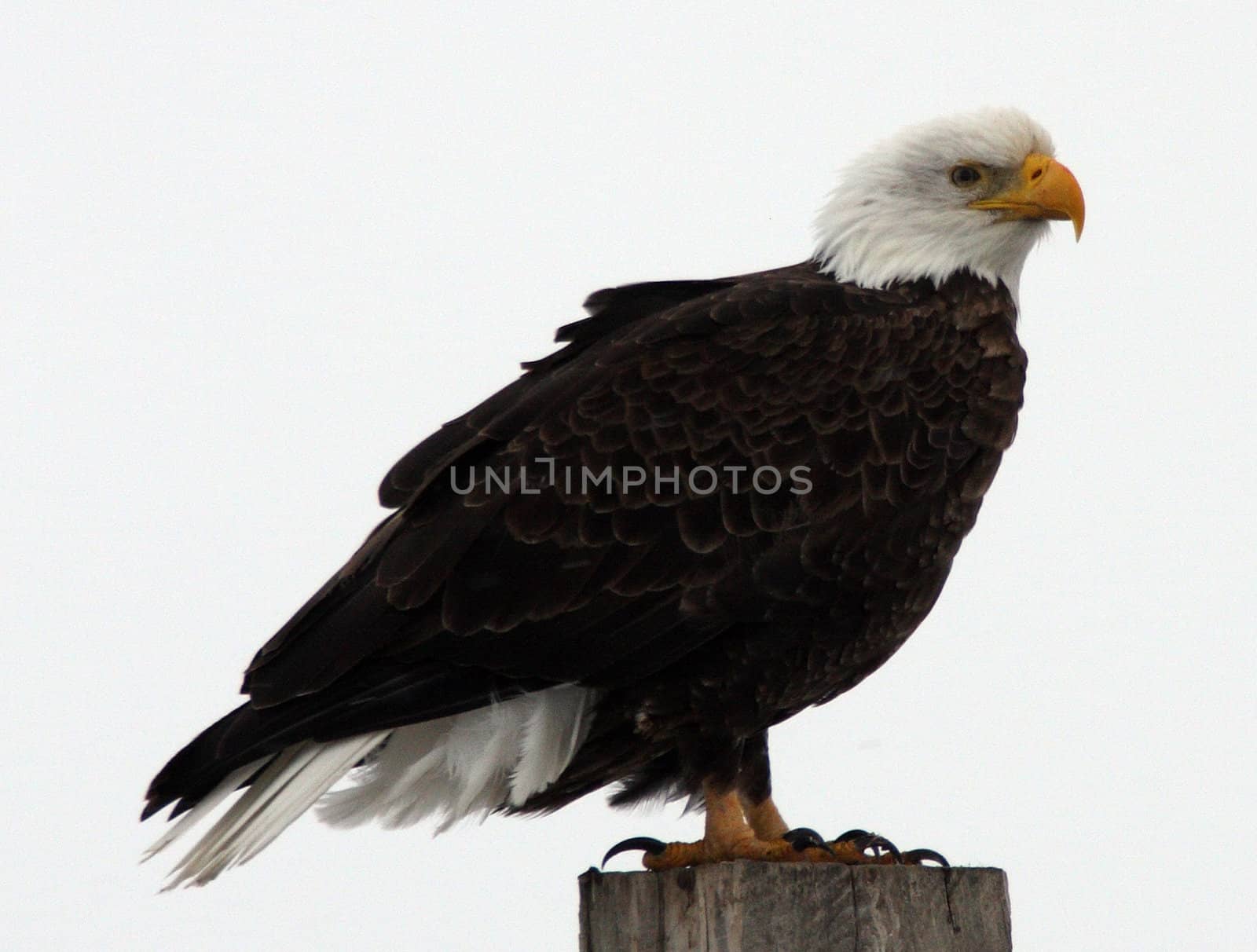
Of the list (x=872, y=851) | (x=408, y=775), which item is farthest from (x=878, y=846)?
(x=408, y=775)

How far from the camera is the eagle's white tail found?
4312 mm

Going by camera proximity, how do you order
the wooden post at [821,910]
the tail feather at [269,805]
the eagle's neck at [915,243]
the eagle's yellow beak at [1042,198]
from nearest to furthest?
the wooden post at [821,910] < the tail feather at [269,805] < the eagle's neck at [915,243] < the eagle's yellow beak at [1042,198]

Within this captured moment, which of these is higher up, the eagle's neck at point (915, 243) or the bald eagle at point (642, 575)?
the eagle's neck at point (915, 243)

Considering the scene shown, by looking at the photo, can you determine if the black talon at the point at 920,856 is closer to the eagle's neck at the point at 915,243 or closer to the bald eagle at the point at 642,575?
the bald eagle at the point at 642,575

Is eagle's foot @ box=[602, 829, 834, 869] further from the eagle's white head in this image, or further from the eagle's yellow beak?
the eagle's yellow beak

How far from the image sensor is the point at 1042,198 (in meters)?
5.07

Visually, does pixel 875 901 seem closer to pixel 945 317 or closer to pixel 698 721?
pixel 698 721

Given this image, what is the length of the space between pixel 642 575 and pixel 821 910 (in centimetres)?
102

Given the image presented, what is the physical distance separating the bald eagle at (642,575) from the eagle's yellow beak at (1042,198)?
487mm

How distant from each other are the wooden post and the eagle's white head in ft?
6.15

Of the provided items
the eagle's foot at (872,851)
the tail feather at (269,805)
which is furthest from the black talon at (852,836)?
the tail feather at (269,805)

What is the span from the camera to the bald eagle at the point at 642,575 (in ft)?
14.2

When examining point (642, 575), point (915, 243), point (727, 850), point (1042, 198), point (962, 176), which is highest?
point (962, 176)

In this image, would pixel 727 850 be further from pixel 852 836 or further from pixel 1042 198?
pixel 1042 198
